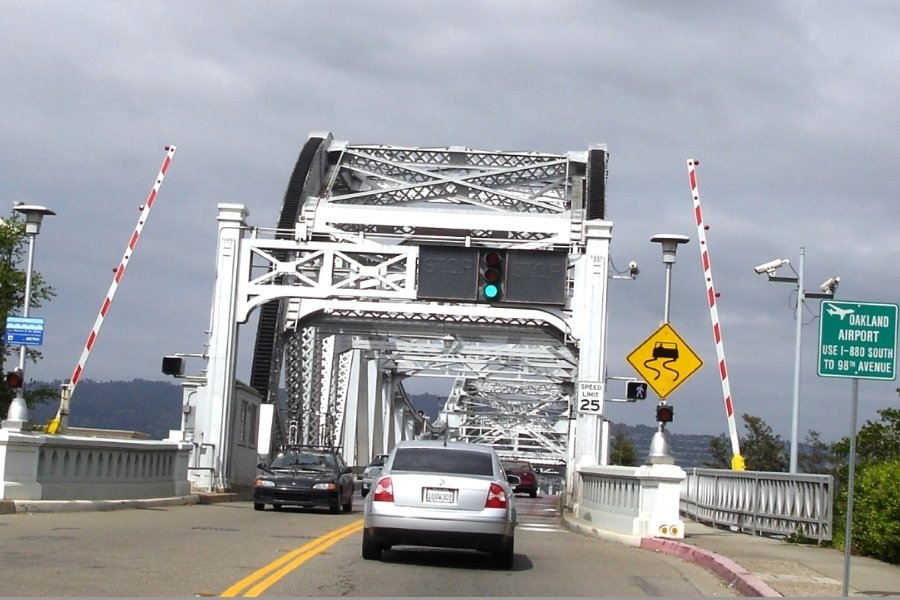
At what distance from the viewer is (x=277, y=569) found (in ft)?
50.0

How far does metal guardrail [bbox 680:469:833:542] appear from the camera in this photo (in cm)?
2214

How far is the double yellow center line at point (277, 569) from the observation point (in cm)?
1307

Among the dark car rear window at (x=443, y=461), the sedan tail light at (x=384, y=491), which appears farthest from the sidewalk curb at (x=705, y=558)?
the sedan tail light at (x=384, y=491)

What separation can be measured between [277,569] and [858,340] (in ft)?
21.5

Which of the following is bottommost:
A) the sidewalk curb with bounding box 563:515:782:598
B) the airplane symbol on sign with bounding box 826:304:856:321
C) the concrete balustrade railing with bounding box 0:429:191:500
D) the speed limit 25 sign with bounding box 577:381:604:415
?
the sidewalk curb with bounding box 563:515:782:598

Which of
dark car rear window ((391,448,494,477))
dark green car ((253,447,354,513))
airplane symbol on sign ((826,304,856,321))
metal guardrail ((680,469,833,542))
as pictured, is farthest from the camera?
dark green car ((253,447,354,513))

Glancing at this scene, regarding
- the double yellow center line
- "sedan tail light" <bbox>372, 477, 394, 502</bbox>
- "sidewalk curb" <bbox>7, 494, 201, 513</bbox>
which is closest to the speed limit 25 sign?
"sidewalk curb" <bbox>7, 494, 201, 513</bbox>

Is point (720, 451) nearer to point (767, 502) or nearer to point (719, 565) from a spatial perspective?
point (767, 502)

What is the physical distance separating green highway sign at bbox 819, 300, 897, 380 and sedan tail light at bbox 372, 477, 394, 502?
5.60 meters

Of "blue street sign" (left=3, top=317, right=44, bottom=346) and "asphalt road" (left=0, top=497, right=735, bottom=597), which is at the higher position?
"blue street sign" (left=3, top=317, right=44, bottom=346)

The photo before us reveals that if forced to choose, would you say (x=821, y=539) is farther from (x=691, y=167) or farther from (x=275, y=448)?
(x=275, y=448)

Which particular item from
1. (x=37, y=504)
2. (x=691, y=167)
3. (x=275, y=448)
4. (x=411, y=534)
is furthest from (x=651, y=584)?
(x=275, y=448)

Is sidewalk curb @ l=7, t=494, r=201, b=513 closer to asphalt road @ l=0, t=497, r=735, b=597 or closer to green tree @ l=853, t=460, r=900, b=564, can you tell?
asphalt road @ l=0, t=497, r=735, b=597

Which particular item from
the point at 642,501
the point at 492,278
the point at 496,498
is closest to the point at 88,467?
the point at 492,278
